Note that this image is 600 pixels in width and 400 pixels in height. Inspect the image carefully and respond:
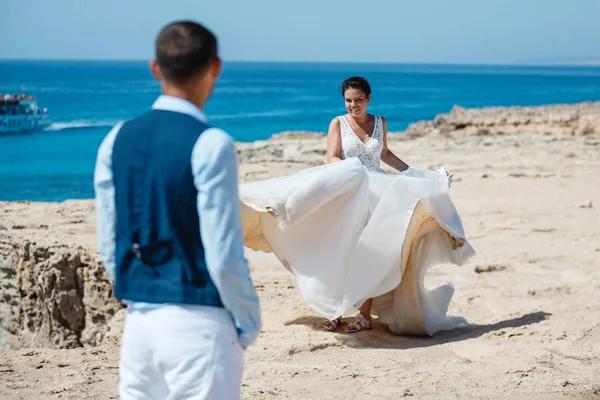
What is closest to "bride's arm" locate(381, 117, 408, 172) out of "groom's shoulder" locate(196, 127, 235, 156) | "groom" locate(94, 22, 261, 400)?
"groom" locate(94, 22, 261, 400)

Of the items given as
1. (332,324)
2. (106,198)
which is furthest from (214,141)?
(332,324)

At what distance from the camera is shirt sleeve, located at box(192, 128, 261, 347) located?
240 centimetres

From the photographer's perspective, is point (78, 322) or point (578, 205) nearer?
point (78, 322)

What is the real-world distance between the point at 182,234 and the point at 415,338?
12.6 ft

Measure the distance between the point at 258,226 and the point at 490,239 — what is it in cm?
395

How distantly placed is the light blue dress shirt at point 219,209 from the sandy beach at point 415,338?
7.47ft

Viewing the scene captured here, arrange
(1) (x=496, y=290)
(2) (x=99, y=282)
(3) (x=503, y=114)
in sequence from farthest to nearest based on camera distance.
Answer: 1. (3) (x=503, y=114)
2. (2) (x=99, y=282)
3. (1) (x=496, y=290)

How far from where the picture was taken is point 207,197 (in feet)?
7.91

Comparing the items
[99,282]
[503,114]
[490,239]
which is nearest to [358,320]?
[99,282]

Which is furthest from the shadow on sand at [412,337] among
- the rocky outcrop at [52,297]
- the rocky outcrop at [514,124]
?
the rocky outcrop at [514,124]

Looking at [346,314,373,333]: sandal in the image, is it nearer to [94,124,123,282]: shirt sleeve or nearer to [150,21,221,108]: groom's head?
[94,124,123,282]: shirt sleeve

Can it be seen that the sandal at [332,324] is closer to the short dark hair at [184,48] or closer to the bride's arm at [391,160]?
the bride's arm at [391,160]

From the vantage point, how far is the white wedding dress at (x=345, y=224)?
5.56 meters

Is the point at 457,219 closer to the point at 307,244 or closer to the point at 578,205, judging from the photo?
the point at 307,244
